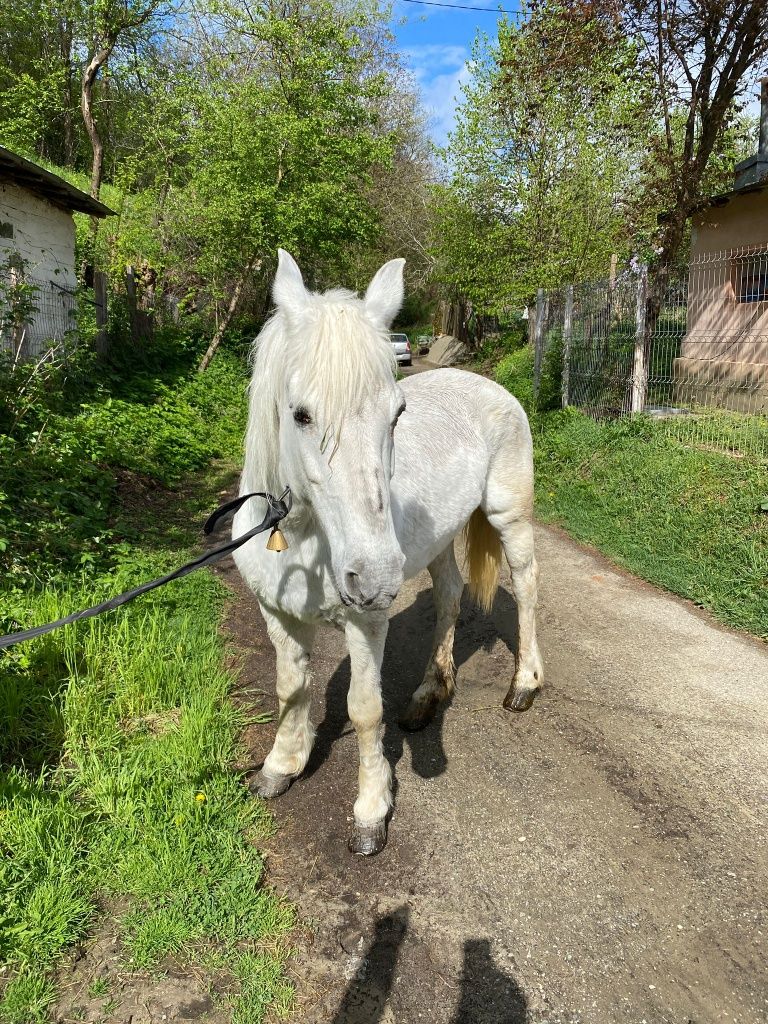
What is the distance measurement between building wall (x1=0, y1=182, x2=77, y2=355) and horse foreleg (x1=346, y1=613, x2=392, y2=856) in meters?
7.57

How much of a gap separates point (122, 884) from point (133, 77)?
24.8 metres

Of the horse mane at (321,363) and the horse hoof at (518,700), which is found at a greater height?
the horse mane at (321,363)

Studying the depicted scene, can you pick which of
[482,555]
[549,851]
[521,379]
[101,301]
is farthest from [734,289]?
[101,301]

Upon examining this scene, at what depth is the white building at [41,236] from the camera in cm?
799

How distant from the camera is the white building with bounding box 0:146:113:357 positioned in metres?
7.99

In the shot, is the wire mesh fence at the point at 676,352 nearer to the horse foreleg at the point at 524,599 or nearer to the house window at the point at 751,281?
the house window at the point at 751,281

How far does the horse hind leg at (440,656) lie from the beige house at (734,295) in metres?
5.63

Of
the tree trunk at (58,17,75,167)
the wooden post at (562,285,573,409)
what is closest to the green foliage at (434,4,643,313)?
the wooden post at (562,285,573,409)

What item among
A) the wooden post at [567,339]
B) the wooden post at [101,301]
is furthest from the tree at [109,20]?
the wooden post at [567,339]

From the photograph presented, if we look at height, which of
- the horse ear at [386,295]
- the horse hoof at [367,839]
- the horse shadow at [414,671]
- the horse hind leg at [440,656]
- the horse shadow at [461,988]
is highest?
the horse ear at [386,295]

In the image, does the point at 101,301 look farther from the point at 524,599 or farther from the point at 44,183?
the point at 524,599

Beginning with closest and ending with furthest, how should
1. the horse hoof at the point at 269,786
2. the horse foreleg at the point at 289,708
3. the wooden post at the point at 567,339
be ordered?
1. the horse foreleg at the point at 289,708
2. the horse hoof at the point at 269,786
3. the wooden post at the point at 567,339

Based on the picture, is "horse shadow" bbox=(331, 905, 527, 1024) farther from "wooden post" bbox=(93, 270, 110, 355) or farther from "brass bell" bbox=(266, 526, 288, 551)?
"wooden post" bbox=(93, 270, 110, 355)

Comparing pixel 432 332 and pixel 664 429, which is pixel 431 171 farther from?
pixel 664 429
